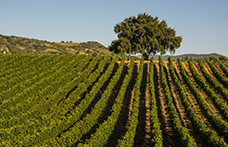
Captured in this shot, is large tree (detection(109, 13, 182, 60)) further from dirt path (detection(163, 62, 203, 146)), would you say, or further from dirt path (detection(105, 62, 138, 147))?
dirt path (detection(105, 62, 138, 147))

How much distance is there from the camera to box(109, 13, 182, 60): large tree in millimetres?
55156

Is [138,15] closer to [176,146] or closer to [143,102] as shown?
[143,102]

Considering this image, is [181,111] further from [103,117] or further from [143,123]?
[103,117]

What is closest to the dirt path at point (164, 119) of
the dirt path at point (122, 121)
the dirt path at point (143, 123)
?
the dirt path at point (143, 123)

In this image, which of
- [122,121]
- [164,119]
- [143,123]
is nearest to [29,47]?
[122,121]

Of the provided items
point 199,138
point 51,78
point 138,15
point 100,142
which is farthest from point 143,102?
point 138,15

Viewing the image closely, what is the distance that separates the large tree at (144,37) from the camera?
2172 inches

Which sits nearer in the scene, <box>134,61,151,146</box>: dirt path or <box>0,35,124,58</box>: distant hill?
<box>134,61,151,146</box>: dirt path

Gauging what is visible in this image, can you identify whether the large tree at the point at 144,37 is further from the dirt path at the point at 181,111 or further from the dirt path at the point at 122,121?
the dirt path at the point at 122,121

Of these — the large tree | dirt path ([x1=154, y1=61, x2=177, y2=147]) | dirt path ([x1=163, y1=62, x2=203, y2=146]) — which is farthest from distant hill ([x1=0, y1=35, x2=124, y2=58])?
dirt path ([x1=163, y1=62, x2=203, y2=146])

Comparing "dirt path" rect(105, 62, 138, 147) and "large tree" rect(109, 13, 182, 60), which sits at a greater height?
"large tree" rect(109, 13, 182, 60)

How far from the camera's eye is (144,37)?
55.4m

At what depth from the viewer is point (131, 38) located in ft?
182

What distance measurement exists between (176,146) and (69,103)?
13.0m
